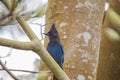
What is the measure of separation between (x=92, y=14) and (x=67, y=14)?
0.34ft

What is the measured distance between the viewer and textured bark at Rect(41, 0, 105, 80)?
1764 mm

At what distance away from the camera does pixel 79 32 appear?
5.94 ft

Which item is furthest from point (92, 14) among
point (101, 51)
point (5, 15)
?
point (5, 15)

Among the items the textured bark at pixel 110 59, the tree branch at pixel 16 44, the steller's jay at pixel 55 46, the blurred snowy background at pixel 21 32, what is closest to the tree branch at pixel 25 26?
the tree branch at pixel 16 44

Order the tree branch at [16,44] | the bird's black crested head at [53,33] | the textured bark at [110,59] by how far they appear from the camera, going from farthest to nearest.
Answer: the textured bark at [110,59]
the bird's black crested head at [53,33]
the tree branch at [16,44]

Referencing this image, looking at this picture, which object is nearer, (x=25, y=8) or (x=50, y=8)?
(x=25, y=8)

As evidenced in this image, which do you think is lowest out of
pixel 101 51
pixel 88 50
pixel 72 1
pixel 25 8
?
pixel 101 51

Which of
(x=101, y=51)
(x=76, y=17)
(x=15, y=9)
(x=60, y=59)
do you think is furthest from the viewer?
(x=101, y=51)

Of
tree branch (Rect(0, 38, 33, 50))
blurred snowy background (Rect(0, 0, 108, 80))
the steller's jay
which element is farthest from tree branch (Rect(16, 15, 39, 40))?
the steller's jay

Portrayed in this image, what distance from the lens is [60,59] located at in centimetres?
171

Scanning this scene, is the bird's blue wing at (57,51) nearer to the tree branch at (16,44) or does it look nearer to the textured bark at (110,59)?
the textured bark at (110,59)

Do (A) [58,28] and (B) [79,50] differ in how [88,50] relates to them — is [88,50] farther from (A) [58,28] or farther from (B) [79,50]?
(A) [58,28]

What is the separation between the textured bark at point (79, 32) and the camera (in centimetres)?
176

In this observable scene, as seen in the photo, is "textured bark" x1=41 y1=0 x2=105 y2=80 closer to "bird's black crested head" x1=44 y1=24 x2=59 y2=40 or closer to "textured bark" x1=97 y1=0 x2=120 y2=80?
"bird's black crested head" x1=44 y1=24 x2=59 y2=40
